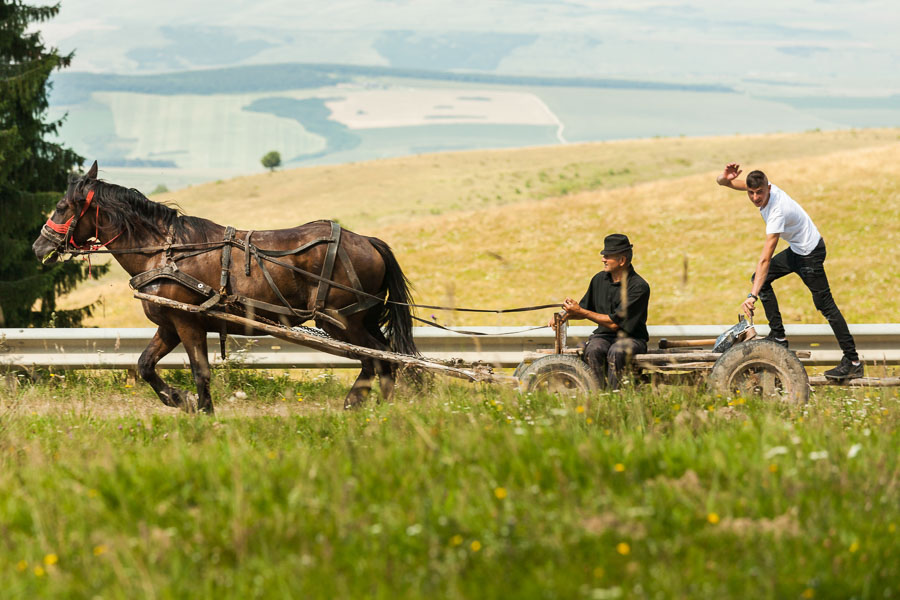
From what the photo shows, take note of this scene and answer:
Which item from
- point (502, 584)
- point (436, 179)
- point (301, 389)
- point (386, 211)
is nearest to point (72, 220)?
point (301, 389)

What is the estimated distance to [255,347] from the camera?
8641 millimetres

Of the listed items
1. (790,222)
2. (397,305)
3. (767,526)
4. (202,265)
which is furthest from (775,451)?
(202,265)

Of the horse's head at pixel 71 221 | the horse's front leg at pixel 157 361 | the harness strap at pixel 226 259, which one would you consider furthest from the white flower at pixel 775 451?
the horse's head at pixel 71 221

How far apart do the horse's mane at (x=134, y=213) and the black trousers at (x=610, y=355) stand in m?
3.46

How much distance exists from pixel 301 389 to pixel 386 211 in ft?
146

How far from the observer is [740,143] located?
233ft

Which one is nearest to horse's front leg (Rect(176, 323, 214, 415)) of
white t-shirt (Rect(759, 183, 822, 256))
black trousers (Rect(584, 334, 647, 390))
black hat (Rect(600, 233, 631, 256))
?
black trousers (Rect(584, 334, 647, 390))

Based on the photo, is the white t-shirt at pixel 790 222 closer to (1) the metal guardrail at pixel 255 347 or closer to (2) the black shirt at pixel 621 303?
(2) the black shirt at pixel 621 303

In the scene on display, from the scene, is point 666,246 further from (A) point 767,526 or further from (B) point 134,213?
(A) point 767,526

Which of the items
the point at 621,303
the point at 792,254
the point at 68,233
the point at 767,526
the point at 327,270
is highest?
the point at 68,233

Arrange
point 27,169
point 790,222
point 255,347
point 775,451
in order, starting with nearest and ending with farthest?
point 775,451
point 790,222
point 255,347
point 27,169

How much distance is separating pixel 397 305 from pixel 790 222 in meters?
3.44

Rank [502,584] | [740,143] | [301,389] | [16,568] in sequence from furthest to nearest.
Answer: [740,143] < [301,389] < [16,568] < [502,584]

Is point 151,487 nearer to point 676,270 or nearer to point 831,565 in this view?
point 831,565
